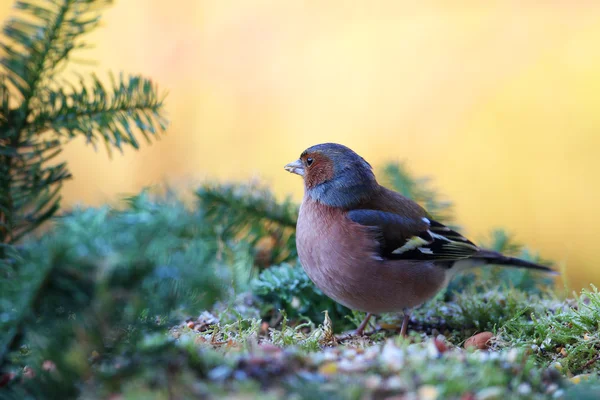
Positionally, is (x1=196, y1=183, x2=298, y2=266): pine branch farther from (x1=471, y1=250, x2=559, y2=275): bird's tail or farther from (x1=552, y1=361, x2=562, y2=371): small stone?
(x1=552, y1=361, x2=562, y2=371): small stone

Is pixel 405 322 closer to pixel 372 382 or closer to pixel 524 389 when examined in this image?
pixel 524 389

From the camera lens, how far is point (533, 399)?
1151 mm

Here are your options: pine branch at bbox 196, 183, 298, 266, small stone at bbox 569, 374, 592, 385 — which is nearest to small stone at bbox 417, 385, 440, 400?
small stone at bbox 569, 374, 592, 385

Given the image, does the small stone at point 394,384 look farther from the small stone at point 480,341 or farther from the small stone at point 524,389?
the small stone at point 480,341

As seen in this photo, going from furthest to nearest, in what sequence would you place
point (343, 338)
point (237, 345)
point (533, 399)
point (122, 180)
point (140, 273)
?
point (122, 180) → point (343, 338) → point (237, 345) → point (533, 399) → point (140, 273)

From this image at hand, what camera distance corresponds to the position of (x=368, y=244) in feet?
7.72

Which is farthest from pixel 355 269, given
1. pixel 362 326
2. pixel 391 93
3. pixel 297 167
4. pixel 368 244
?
pixel 391 93

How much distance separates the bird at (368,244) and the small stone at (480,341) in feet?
1.06

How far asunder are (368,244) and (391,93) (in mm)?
3052

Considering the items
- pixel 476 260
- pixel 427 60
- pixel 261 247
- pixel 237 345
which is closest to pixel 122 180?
pixel 261 247

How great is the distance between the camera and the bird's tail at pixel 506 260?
262 cm

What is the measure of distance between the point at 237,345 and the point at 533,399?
2.72 feet

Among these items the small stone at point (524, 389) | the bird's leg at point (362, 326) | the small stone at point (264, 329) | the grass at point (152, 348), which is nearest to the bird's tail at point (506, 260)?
the bird's leg at point (362, 326)

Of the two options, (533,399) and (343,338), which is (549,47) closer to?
(343,338)
